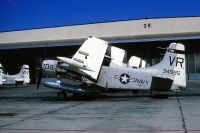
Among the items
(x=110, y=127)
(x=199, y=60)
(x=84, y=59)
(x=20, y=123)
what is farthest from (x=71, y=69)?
(x=199, y=60)

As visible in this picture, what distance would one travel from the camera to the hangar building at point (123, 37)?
5096cm

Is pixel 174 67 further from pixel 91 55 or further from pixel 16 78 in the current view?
pixel 16 78

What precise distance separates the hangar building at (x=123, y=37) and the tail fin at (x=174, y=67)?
29.8 m

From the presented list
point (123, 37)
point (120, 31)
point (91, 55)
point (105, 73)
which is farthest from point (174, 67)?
point (120, 31)

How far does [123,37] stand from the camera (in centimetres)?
5238

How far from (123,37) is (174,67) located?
33965mm

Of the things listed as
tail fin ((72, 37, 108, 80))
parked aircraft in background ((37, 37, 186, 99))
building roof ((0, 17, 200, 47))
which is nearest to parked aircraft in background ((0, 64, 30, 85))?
building roof ((0, 17, 200, 47))

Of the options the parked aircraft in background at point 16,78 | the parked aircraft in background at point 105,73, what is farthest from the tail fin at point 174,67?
the parked aircraft in background at point 16,78

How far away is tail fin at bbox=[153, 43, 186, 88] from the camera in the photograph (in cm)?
1877

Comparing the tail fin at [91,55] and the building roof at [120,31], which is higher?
the building roof at [120,31]

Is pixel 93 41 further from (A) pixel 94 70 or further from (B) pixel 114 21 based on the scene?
(B) pixel 114 21

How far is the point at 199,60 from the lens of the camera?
5662cm

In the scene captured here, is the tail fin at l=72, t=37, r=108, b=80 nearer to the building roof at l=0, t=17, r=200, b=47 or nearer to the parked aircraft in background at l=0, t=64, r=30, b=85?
the parked aircraft in background at l=0, t=64, r=30, b=85

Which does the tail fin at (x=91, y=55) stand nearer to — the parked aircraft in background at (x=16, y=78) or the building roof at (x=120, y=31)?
the parked aircraft in background at (x=16, y=78)
